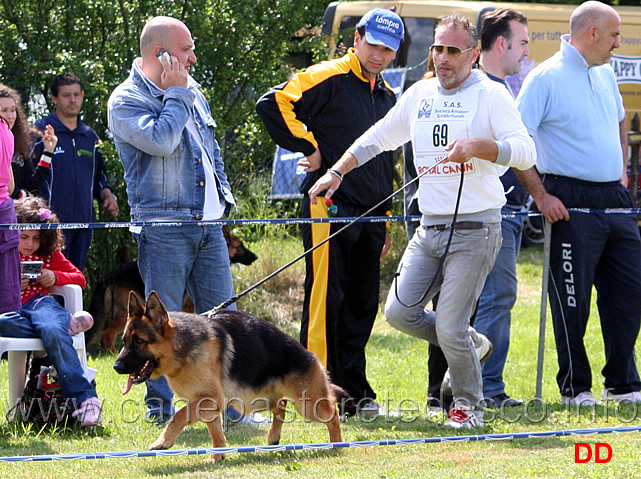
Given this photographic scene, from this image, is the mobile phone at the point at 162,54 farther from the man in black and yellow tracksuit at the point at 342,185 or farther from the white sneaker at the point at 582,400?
the white sneaker at the point at 582,400

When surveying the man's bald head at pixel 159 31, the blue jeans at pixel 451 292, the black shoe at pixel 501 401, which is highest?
the man's bald head at pixel 159 31

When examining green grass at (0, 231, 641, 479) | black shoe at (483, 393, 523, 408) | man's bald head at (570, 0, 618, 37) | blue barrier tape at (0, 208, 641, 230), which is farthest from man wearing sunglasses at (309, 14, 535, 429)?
man's bald head at (570, 0, 618, 37)

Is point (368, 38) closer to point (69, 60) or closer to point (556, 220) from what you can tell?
point (556, 220)

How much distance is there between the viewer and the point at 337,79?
641 cm

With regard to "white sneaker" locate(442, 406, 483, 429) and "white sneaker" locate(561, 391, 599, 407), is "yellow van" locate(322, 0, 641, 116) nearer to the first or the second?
"white sneaker" locate(561, 391, 599, 407)

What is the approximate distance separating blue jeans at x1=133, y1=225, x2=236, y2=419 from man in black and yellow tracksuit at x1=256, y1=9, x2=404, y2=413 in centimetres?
62

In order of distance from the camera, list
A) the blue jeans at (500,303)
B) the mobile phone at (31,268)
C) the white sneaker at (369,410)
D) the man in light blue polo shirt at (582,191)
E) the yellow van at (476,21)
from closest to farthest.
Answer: the mobile phone at (31,268), the white sneaker at (369,410), the man in light blue polo shirt at (582,191), the blue jeans at (500,303), the yellow van at (476,21)

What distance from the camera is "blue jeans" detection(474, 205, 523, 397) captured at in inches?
277

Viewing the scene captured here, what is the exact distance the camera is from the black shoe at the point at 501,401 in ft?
22.1

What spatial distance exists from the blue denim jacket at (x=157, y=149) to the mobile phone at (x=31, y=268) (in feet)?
2.39

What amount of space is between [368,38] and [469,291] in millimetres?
1830

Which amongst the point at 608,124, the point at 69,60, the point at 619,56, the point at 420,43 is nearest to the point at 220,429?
the point at 608,124

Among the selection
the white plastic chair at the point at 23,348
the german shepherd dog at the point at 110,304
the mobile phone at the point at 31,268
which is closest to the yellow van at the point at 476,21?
the german shepherd dog at the point at 110,304

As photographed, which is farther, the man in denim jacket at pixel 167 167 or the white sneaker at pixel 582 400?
the white sneaker at pixel 582 400
